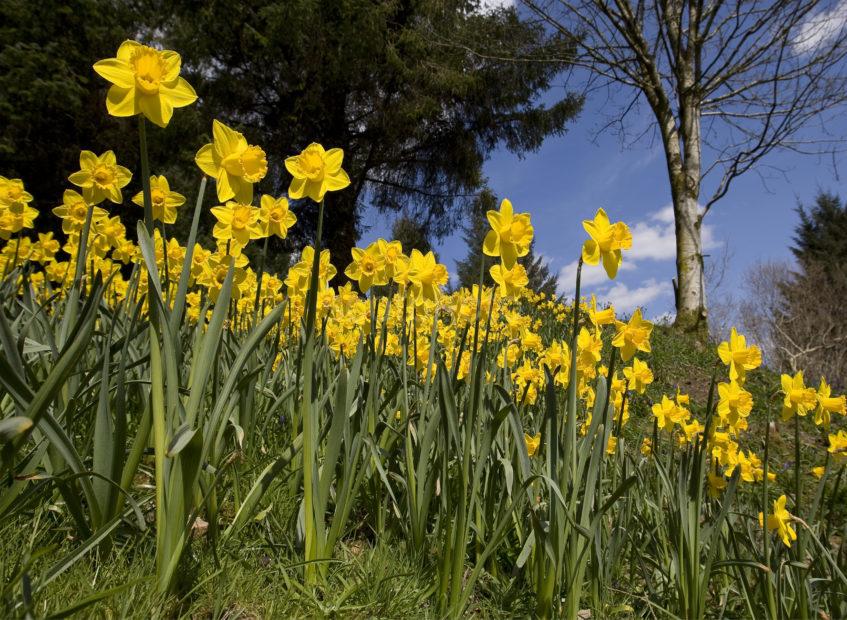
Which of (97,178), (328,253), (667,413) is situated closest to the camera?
(97,178)

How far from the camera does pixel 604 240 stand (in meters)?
1.33

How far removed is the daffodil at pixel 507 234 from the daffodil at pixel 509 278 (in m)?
0.12

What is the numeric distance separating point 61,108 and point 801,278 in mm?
27013

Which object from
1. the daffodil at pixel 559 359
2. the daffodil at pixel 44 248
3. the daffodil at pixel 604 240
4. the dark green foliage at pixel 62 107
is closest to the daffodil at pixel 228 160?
the daffodil at pixel 604 240

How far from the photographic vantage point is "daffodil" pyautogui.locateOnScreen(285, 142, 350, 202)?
1.27 metres

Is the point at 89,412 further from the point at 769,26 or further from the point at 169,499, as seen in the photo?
the point at 769,26

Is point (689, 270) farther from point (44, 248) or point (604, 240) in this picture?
point (44, 248)

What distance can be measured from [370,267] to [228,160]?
611 millimetres

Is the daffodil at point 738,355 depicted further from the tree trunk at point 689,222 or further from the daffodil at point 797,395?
the tree trunk at point 689,222

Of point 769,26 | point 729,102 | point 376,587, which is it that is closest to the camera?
point 376,587

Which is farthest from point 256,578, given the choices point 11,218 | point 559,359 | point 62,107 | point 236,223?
point 62,107

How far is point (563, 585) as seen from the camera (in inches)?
63.2

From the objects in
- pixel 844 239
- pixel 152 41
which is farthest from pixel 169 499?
pixel 844 239

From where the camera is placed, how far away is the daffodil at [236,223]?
1416mm
